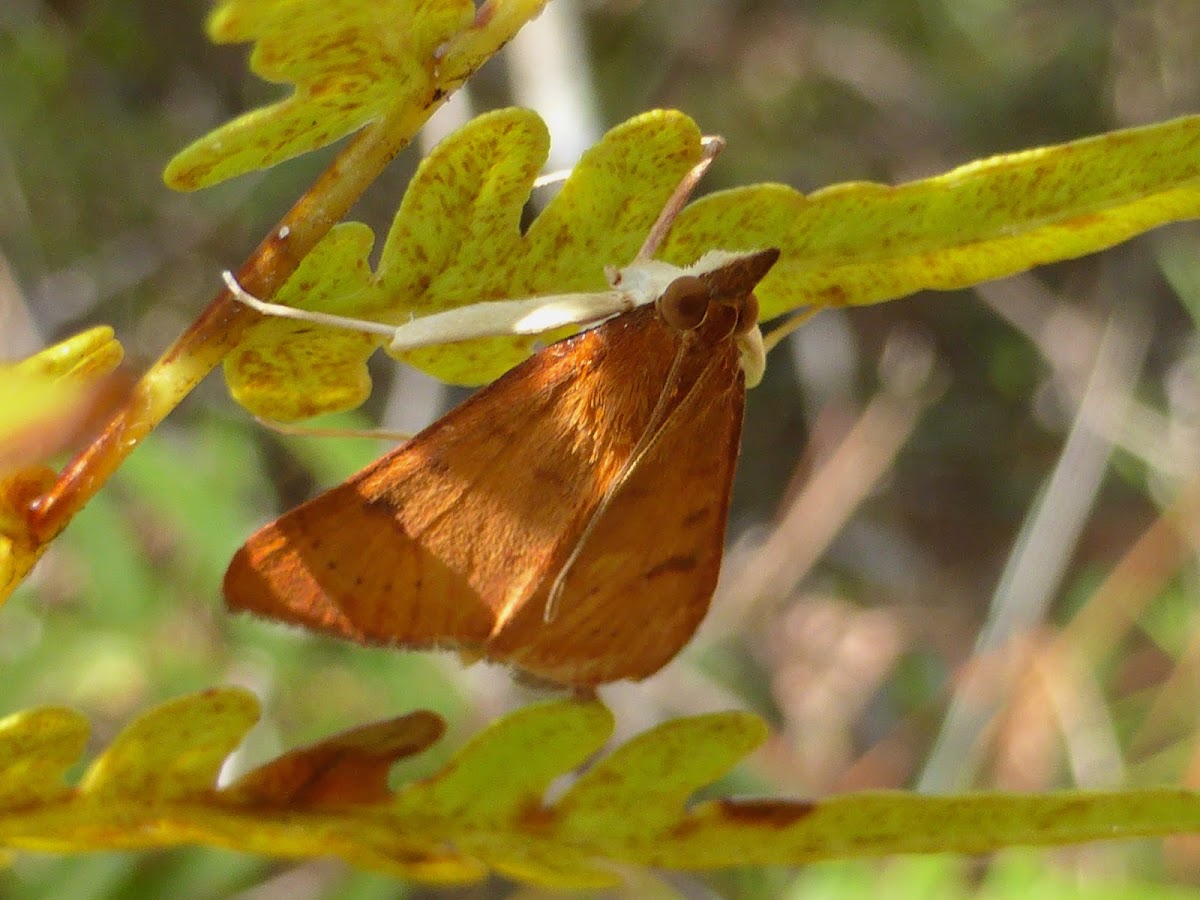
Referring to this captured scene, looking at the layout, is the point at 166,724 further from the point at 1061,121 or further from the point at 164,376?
the point at 1061,121

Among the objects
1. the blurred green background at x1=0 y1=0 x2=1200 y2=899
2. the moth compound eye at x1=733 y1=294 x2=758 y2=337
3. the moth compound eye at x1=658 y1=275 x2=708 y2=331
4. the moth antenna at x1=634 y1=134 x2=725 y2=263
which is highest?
the moth antenna at x1=634 y1=134 x2=725 y2=263

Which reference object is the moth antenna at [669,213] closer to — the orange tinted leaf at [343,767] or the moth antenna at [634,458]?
the moth antenna at [634,458]

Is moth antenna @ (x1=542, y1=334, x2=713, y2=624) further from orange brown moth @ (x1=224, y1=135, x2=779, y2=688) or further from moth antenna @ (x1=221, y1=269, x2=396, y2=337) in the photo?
moth antenna @ (x1=221, y1=269, x2=396, y2=337)

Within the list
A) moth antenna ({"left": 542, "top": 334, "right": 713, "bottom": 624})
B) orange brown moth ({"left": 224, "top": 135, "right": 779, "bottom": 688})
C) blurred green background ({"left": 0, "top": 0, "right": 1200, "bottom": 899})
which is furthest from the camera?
blurred green background ({"left": 0, "top": 0, "right": 1200, "bottom": 899})

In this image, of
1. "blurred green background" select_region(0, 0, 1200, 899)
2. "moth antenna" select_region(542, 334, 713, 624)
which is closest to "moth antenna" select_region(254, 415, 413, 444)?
"moth antenna" select_region(542, 334, 713, 624)

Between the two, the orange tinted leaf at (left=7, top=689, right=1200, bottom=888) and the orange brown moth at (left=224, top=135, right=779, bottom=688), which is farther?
the orange brown moth at (left=224, top=135, right=779, bottom=688)

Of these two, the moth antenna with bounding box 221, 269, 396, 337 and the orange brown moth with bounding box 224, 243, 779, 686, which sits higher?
the moth antenna with bounding box 221, 269, 396, 337

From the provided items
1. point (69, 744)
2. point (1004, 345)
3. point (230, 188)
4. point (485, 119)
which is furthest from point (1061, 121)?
point (69, 744)

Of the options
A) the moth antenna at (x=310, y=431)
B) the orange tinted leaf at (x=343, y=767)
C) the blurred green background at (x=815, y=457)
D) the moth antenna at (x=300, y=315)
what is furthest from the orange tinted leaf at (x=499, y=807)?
the blurred green background at (x=815, y=457)

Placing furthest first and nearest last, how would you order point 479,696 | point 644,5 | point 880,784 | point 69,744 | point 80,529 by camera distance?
point 644,5
point 880,784
point 479,696
point 80,529
point 69,744
